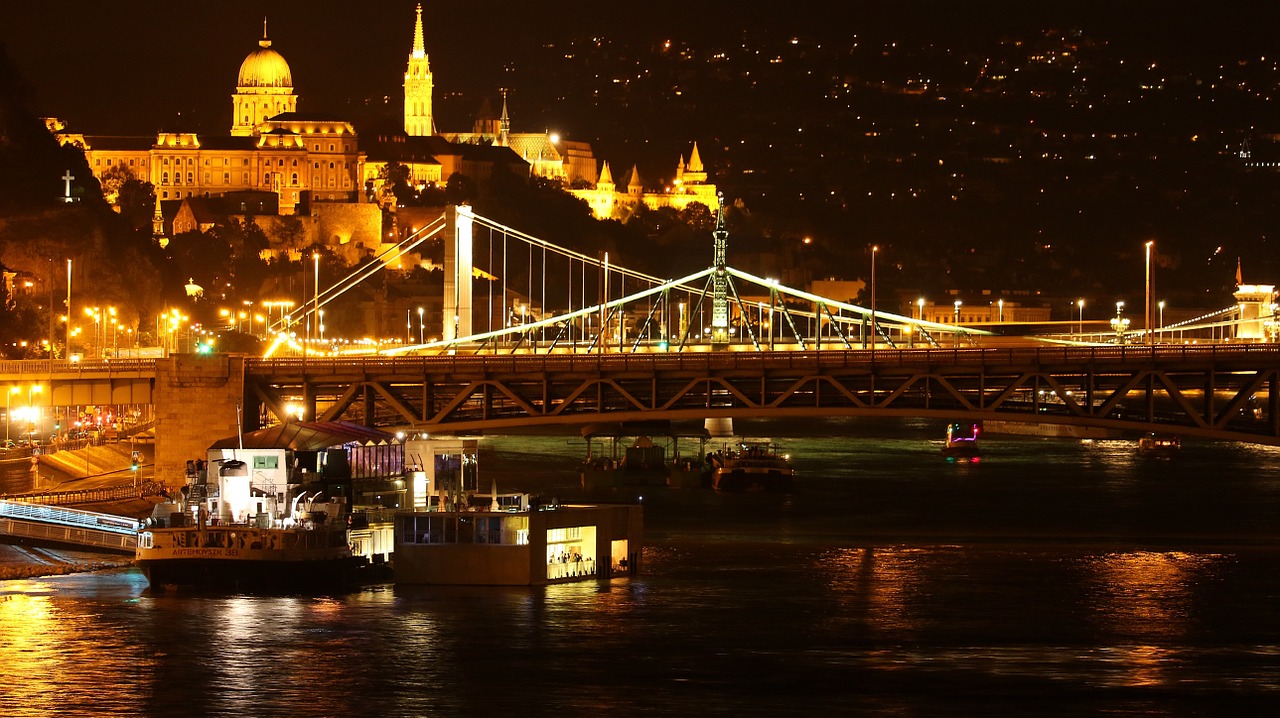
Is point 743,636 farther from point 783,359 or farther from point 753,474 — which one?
point 753,474

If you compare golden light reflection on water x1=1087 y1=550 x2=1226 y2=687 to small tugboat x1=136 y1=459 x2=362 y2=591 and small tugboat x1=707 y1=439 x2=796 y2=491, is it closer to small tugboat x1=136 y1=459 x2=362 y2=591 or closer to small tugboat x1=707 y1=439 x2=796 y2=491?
small tugboat x1=136 y1=459 x2=362 y2=591

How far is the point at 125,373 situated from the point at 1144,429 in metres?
29.6

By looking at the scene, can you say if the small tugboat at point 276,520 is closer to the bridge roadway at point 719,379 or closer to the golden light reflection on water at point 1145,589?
the bridge roadway at point 719,379

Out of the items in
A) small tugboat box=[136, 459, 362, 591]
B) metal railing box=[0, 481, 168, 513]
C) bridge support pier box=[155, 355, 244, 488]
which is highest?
bridge support pier box=[155, 355, 244, 488]

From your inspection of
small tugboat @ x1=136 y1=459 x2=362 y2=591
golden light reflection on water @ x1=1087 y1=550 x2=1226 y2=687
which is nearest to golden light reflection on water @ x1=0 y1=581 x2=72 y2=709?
small tugboat @ x1=136 y1=459 x2=362 y2=591

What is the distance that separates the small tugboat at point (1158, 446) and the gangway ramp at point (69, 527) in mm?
68879

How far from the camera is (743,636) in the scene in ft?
158

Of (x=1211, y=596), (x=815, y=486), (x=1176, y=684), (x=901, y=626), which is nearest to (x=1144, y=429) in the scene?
(x=1211, y=596)

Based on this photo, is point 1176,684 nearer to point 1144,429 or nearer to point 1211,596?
point 1211,596

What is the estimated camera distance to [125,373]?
70.1 metres

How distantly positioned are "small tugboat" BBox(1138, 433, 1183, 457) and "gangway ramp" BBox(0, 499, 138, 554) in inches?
2712

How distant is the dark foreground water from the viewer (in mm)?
41594

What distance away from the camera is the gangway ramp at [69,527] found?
6006 cm

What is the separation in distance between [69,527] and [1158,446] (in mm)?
72192
